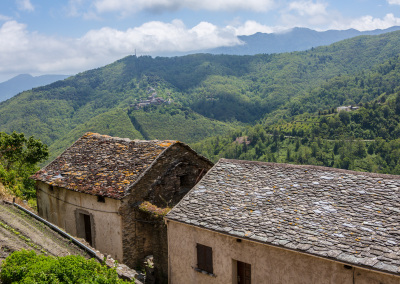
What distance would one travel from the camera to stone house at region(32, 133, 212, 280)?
16.1m

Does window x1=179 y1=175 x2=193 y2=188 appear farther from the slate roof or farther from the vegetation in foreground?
the vegetation in foreground

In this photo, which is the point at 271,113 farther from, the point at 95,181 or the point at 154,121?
the point at 95,181

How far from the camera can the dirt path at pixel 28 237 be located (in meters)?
10.6

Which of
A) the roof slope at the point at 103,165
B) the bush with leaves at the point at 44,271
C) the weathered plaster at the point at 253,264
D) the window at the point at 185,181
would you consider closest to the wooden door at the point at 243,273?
the weathered plaster at the point at 253,264

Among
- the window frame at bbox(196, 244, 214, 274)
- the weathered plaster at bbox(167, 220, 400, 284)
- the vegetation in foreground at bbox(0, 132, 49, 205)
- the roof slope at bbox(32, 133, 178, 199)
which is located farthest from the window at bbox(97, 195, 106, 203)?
the vegetation in foreground at bbox(0, 132, 49, 205)

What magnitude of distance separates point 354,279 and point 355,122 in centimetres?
10502

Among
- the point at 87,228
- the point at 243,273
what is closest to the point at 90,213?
the point at 87,228

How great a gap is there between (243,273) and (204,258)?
4.99 ft

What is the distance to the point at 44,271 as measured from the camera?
7508 millimetres

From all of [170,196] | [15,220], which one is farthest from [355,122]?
[15,220]

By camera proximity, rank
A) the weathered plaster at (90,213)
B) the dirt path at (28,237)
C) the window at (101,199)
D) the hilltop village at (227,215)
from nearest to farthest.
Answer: the hilltop village at (227,215), the dirt path at (28,237), the weathered plaster at (90,213), the window at (101,199)

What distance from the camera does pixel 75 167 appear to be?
63.4 feet

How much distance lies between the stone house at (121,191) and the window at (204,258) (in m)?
2.70

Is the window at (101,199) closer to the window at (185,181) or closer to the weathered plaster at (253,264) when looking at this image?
the window at (185,181)
